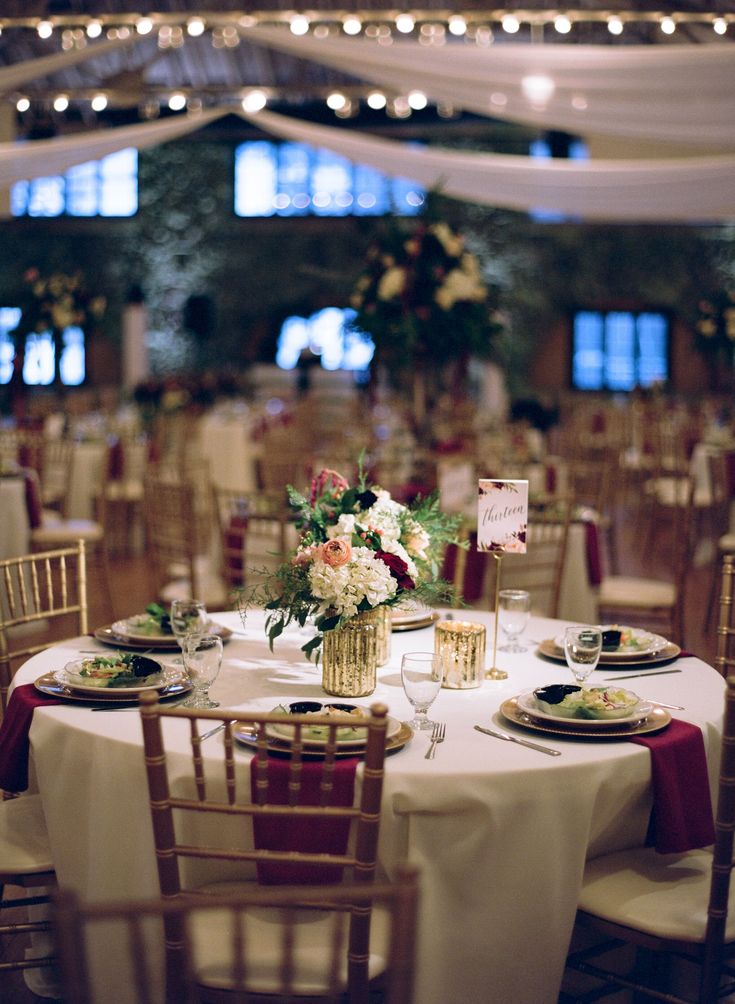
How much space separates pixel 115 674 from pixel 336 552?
2.01ft

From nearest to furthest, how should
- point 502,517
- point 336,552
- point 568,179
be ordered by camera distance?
point 336,552 < point 502,517 < point 568,179

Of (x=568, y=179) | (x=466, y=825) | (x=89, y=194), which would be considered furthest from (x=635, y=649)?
(x=89, y=194)

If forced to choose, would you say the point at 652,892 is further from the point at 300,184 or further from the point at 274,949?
the point at 300,184

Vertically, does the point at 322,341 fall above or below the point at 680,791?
above

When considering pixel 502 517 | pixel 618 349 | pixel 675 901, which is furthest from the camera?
pixel 618 349

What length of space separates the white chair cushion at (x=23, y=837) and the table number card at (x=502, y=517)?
4.06 feet

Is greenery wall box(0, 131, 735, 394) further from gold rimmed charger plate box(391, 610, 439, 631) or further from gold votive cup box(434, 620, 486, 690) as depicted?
gold votive cup box(434, 620, 486, 690)

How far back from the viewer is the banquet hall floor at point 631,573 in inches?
245

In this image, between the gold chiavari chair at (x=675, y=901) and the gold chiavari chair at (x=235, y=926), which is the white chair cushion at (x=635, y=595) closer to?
the gold chiavari chair at (x=675, y=901)

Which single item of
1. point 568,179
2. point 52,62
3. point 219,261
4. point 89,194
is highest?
point 89,194

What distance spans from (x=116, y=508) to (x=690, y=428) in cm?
568

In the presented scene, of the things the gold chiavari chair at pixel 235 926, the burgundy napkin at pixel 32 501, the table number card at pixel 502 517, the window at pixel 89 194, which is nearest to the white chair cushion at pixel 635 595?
the table number card at pixel 502 517

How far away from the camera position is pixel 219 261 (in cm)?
1953

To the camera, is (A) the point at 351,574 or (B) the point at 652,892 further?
(A) the point at 351,574
